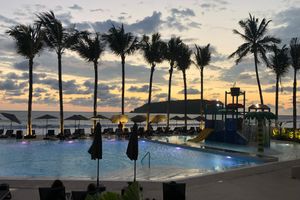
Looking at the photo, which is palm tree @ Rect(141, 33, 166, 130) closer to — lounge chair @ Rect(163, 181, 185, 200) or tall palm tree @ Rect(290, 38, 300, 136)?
tall palm tree @ Rect(290, 38, 300, 136)

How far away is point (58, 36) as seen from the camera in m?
32.4

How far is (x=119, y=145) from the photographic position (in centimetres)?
2784

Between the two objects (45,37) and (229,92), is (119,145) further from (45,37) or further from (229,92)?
(45,37)

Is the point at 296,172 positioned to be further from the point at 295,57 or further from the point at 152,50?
the point at 152,50

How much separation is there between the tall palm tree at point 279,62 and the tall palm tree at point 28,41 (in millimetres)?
22151

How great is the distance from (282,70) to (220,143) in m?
15.1

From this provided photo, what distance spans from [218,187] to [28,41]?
23523 millimetres

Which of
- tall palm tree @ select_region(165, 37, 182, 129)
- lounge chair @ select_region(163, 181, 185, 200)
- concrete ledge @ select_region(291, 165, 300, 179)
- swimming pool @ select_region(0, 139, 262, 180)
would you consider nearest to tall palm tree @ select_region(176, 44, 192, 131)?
tall palm tree @ select_region(165, 37, 182, 129)

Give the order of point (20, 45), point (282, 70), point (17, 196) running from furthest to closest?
point (282, 70) → point (20, 45) → point (17, 196)

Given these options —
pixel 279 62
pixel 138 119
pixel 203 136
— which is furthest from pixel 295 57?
pixel 138 119

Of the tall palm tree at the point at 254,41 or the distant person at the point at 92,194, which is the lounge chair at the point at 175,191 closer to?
the distant person at the point at 92,194

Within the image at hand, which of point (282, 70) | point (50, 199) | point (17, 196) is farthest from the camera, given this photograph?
point (282, 70)

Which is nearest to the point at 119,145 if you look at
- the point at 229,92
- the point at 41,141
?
the point at 41,141

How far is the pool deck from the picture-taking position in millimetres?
10125
